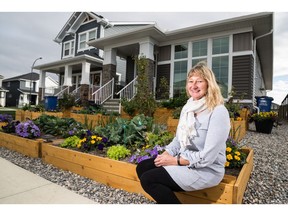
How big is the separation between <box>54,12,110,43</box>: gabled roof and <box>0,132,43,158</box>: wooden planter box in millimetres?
9227

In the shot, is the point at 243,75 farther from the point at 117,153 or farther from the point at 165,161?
the point at 165,161

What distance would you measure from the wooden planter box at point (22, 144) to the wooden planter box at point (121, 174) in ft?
0.58

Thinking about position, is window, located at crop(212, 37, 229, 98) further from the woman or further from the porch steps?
the woman

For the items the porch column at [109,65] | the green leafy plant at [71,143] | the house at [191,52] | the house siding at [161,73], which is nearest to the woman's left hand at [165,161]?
the green leafy plant at [71,143]

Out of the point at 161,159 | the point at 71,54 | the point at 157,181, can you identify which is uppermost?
the point at 71,54

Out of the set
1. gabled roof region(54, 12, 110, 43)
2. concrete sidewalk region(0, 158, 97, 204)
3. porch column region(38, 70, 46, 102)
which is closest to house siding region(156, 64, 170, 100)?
gabled roof region(54, 12, 110, 43)

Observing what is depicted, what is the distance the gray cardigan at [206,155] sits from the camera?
1.20m

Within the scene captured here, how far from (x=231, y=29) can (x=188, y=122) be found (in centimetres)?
624

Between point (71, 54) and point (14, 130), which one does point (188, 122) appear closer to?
point (14, 130)

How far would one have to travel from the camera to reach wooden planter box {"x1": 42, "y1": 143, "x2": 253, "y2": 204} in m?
1.38

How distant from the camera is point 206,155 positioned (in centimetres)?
120

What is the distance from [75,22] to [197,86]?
42.9 feet

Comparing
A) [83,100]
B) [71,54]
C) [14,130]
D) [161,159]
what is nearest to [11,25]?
[14,130]

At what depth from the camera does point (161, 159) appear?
1410 millimetres
